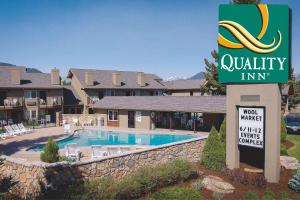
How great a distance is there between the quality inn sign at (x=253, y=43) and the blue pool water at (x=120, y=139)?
1561 centimetres

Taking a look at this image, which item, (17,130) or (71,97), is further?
(71,97)

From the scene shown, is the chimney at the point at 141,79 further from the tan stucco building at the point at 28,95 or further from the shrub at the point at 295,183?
the shrub at the point at 295,183

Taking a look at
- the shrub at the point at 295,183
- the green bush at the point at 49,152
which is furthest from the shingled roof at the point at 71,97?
the shrub at the point at 295,183

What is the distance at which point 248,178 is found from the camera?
14086 mm

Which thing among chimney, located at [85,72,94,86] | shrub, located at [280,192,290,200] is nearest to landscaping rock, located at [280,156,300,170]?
shrub, located at [280,192,290,200]

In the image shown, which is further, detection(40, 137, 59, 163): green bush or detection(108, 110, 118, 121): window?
detection(108, 110, 118, 121): window

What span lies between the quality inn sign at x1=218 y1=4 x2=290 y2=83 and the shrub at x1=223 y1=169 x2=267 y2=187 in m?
4.60

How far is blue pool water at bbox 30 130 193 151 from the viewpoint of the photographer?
98.6ft

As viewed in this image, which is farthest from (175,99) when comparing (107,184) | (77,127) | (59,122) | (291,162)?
(107,184)

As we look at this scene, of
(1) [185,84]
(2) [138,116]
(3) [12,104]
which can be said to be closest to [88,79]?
(3) [12,104]

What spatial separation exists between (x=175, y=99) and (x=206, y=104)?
4.62m

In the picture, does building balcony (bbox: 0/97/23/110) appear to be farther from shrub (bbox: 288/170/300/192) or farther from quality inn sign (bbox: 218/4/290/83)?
shrub (bbox: 288/170/300/192)

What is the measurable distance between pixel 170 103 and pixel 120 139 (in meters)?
7.22

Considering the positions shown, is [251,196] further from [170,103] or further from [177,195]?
[170,103]
